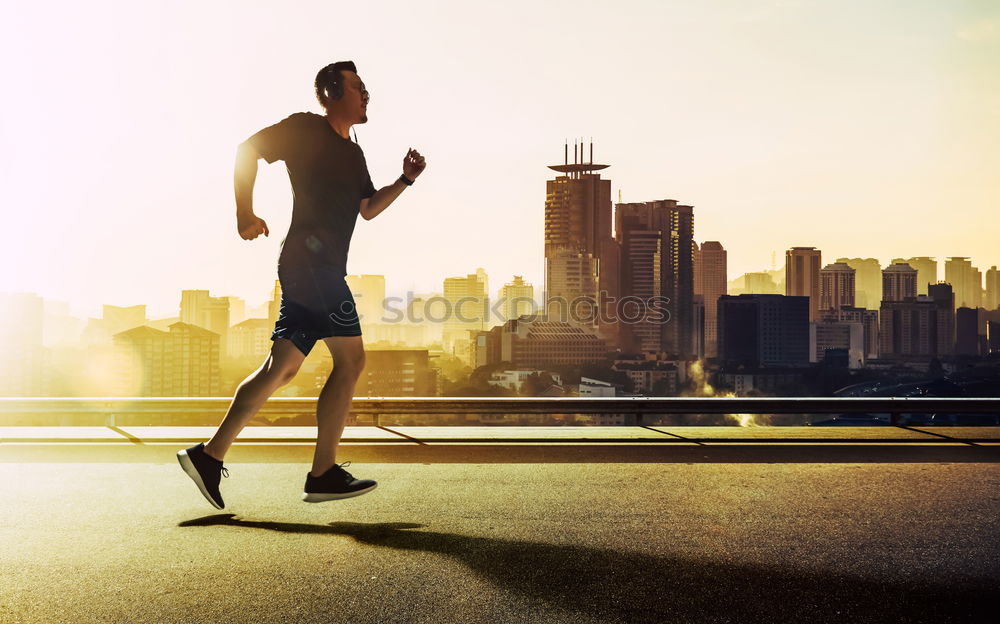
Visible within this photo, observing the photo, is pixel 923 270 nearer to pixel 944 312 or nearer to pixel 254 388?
pixel 944 312

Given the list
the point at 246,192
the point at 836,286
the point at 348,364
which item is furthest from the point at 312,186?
the point at 836,286

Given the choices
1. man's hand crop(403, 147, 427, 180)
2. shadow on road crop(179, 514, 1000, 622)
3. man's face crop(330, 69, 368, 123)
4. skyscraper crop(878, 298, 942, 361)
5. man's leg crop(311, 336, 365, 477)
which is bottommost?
shadow on road crop(179, 514, 1000, 622)

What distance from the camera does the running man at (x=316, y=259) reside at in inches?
176

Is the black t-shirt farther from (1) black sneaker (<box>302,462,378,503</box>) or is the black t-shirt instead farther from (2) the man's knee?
(1) black sneaker (<box>302,462,378,503</box>)

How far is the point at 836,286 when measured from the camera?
457 feet

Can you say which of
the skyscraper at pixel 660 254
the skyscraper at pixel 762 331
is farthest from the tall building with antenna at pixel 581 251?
the skyscraper at pixel 762 331

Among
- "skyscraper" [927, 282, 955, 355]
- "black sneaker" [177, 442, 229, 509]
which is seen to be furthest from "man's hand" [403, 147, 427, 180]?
"skyscraper" [927, 282, 955, 355]

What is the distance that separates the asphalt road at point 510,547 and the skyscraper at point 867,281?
131022 millimetres

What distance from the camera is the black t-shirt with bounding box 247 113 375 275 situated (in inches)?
177

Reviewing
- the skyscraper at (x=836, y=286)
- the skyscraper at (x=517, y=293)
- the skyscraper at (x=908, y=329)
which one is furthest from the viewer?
the skyscraper at (x=836, y=286)

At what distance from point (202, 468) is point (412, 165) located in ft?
6.61

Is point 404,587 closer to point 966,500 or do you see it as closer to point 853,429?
Result: point 966,500

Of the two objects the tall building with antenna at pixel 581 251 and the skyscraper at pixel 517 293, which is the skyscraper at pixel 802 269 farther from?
the skyscraper at pixel 517 293

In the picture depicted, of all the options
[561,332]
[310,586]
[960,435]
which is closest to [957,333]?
[561,332]
